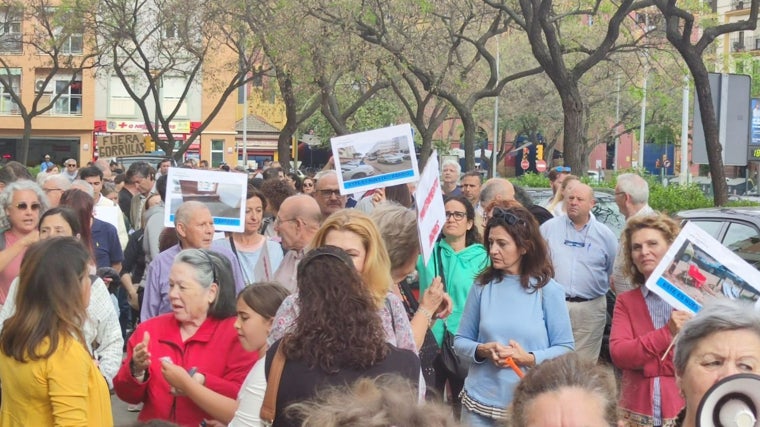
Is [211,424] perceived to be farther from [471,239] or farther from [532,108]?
[532,108]

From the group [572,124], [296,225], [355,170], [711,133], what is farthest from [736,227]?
[572,124]

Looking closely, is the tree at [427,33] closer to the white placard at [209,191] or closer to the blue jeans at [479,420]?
the white placard at [209,191]

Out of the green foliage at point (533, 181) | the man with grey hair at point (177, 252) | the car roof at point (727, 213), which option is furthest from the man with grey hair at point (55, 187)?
the green foliage at point (533, 181)

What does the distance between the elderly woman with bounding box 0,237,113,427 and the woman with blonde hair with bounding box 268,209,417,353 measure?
1.01 metres

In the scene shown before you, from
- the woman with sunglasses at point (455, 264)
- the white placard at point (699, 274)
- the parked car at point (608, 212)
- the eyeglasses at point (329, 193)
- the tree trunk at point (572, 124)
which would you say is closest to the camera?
the white placard at point (699, 274)

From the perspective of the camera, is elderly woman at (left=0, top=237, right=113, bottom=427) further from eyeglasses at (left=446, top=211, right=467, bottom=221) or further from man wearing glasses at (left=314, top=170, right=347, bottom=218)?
man wearing glasses at (left=314, top=170, right=347, bottom=218)

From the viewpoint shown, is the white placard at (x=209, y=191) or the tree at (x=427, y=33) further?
the tree at (x=427, y=33)

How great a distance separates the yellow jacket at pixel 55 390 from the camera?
432 centimetres

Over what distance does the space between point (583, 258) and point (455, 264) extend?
164 centimetres

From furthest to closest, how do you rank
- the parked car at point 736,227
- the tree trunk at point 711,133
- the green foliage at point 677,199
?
the green foliage at point 677,199 < the tree trunk at point 711,133 < the parked car at point 736,227

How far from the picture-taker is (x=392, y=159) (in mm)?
7488

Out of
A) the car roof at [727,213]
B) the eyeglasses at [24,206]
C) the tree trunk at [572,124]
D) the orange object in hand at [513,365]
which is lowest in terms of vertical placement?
the orange object in hand at [513,365]

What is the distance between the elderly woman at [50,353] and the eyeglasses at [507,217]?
2275 millimetres

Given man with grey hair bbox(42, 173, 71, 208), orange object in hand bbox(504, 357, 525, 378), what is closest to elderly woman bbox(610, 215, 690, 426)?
orange object in hand bbox(504, 357, 525, 378)
